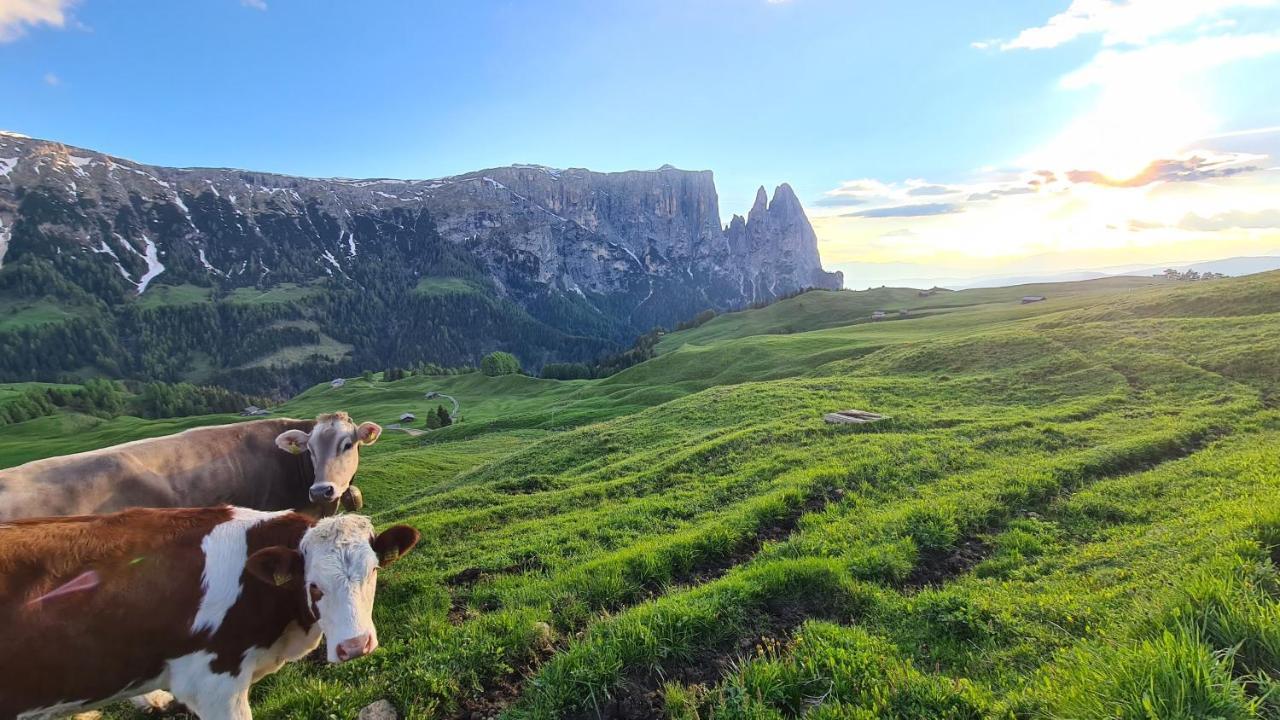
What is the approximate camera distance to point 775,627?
7.50 metres

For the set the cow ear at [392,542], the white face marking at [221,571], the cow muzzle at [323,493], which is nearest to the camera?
the white face marking at [221,571]

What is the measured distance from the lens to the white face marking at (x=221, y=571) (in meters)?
6.00

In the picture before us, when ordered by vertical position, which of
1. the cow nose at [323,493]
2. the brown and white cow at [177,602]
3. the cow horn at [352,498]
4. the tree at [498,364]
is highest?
the brown and white cow at [177,602]

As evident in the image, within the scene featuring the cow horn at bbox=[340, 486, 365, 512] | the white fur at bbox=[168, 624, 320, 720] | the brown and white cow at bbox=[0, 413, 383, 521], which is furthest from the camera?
the cow horn at bbox=[340, 486, 365, 512]

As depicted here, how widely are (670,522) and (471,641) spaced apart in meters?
6.52

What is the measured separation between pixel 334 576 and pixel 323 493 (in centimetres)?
571

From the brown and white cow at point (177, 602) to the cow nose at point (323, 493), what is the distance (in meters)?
4.24

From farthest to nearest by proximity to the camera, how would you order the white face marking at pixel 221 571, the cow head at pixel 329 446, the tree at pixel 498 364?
the tree at pixel 498 364, the cow head at pixel 329 446, the white face marking at pixel 221 571

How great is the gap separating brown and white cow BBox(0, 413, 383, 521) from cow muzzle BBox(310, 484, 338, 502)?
2 centimetres

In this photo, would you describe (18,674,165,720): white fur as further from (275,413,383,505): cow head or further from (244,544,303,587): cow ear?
(275,413,383,505): cow head

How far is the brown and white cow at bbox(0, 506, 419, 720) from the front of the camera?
17.0 feet

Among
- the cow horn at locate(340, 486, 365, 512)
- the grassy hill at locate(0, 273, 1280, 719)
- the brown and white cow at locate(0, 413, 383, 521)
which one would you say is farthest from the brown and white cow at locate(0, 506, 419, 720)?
the cow horn at locate(340, 486, 365, 512)

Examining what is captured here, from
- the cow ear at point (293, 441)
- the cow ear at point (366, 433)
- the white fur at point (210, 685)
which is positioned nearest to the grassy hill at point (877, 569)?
the white fur at point (210, 685)

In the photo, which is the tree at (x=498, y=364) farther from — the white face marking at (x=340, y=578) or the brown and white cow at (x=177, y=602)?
the white face marking at (x=340, y=578)
